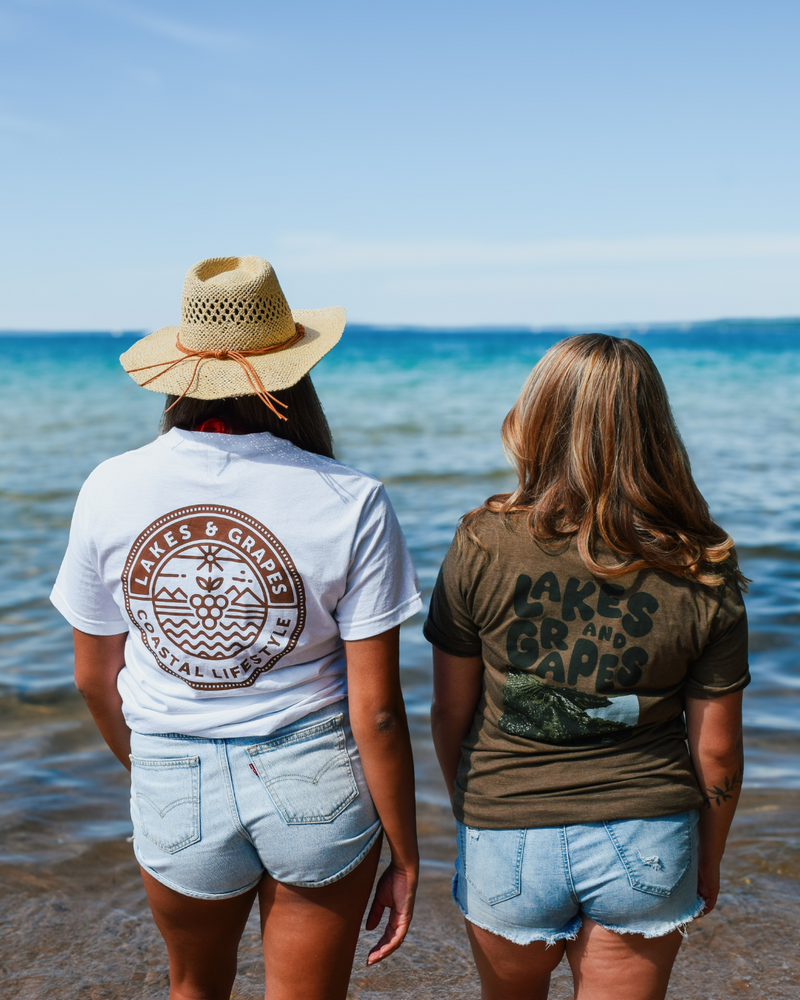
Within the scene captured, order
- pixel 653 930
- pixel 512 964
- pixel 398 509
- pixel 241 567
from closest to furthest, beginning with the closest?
pixel 241 567 → pixel 653 930 → pixel 512 964 → pixel 398 509

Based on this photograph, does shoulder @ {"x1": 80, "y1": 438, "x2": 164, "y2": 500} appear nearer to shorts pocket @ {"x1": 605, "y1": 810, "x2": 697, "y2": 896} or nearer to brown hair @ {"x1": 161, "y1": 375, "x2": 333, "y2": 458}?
brown hair @ {"x1": 161, "y1": 375, "x2": 333, "y2": 458}

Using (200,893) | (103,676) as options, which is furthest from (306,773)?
(103,676)

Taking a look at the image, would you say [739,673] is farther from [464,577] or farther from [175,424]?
[175,424]

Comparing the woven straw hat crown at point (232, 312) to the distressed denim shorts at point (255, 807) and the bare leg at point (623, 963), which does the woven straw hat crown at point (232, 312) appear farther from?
the bare leg at point (623, 963)

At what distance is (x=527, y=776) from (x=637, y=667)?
1.04 ft

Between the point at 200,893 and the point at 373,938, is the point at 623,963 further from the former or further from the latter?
the point at 373,938

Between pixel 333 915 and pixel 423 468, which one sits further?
pixel 423 468

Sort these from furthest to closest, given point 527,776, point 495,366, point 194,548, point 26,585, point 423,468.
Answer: point 495,366 < point 423,468 < point 26,585 < point 527,776 < point 194,548

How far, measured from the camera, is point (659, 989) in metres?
1.77

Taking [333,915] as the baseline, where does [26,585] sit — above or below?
below

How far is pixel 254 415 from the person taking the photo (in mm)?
1725

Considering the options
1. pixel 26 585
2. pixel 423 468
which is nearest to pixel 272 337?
pixel 26 585

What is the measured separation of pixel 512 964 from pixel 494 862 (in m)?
0.25

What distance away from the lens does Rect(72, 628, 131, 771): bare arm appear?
188 centimetres
